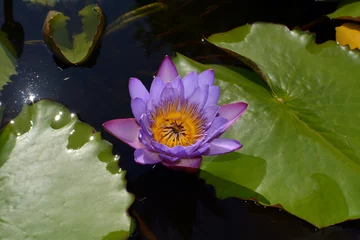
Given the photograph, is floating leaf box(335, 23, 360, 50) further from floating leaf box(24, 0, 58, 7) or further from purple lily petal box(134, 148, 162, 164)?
floating leaf box(24, 0, 58, 7)

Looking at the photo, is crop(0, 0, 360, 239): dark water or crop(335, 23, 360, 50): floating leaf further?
crop(335, 23, 360, 50): floating leaf

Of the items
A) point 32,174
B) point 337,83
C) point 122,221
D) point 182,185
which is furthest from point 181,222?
point 337,83

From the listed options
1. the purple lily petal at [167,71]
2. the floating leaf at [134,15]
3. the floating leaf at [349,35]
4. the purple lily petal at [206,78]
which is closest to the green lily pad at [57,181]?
the purple lily petal at [167,71]

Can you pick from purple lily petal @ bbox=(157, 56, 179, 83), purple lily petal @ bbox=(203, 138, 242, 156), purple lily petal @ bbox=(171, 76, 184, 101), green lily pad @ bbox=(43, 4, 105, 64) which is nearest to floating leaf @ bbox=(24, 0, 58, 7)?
green lily pad @ bbox=(43, 4, 105, 64)

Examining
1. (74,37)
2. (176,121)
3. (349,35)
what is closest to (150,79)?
(74,37)

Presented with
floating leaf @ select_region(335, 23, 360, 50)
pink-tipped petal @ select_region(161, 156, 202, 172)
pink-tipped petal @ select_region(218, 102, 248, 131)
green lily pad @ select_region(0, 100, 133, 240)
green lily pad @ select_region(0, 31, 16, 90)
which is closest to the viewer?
green lily pad @ select_region(0, 100, 133, 240)

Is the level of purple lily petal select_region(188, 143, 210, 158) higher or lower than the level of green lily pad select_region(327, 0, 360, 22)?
lower

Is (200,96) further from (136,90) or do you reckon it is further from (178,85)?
(136,90)
